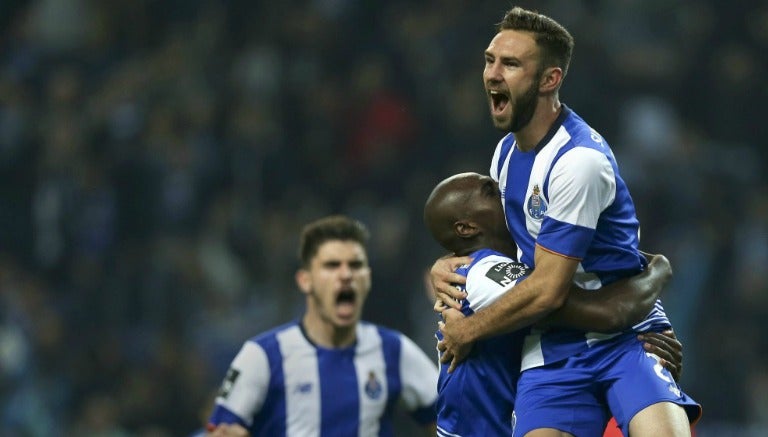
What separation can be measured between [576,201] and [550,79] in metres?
0.44

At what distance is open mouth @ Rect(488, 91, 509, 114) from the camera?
150 inches

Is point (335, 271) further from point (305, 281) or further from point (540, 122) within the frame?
point (540, 122)

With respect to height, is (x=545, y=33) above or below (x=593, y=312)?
above

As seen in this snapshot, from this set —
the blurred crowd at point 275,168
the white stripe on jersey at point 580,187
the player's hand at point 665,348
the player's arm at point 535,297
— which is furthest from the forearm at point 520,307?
the blurred crowd at point 275,168

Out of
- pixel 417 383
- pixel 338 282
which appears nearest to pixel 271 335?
pixel 338 282

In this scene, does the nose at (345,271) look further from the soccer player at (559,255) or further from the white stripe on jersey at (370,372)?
the soccer player at (559,255)

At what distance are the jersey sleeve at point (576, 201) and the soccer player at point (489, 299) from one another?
0.18 m

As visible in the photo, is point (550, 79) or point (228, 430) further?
point (228, 430)

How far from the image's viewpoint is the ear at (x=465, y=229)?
3.93 m

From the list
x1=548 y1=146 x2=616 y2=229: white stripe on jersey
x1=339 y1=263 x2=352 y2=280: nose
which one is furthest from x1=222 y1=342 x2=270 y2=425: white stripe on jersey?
x1=548 y1=146 x2=616 y2=229: white stripe on jersey

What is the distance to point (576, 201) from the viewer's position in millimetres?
3600

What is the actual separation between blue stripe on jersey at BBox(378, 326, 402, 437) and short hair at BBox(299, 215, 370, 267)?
45 cm

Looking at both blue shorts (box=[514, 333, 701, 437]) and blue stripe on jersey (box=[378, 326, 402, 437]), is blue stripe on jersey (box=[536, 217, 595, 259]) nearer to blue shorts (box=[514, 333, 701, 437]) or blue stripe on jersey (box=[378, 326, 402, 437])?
blue shorts (box=[514, 333, 701, 437])

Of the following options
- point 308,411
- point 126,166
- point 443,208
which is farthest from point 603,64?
point 443,208
